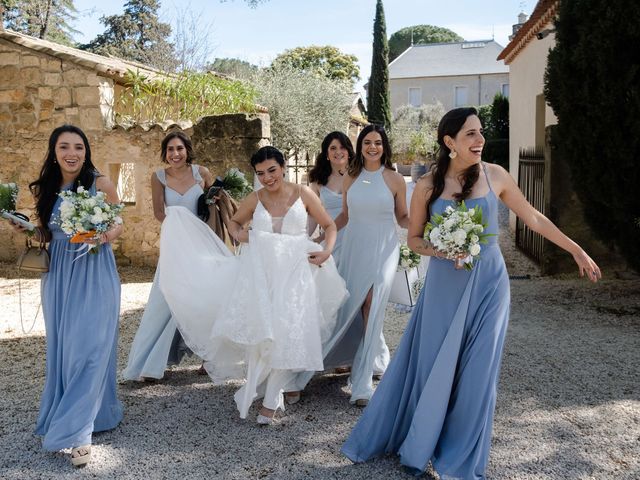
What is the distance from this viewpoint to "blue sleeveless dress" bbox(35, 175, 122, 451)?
12.3 feet

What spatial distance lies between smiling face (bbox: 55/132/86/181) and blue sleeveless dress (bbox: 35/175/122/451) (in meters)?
0.17

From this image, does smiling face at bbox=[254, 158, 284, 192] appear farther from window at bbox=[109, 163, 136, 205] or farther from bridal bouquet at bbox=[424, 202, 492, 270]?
window at bbox=[109, 163, 136, 205]

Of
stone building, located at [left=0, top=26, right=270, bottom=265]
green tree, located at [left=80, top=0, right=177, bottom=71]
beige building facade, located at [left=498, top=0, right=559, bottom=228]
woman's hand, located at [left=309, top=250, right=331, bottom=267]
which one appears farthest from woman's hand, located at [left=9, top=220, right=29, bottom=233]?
green tree, located at [left=80, top=0, right=177, bottom=71]

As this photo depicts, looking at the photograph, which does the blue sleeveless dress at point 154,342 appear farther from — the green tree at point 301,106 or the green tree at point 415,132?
the green tree at point 415,132

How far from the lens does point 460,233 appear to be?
3.15 metres

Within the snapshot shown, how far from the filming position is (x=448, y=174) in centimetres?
357

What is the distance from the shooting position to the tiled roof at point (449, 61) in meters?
47.7

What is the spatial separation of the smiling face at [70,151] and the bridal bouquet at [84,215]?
0.21 metres

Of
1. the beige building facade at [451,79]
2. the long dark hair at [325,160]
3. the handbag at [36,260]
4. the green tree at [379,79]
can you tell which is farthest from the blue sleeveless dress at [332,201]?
the beige building facade at [451,79]

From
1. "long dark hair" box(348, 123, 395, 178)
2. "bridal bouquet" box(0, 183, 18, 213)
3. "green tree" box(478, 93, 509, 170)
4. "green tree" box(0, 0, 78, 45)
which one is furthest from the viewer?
"green tree" box(0, 0, 78, 45)

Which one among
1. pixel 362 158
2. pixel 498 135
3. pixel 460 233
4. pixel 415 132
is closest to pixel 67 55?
pixel 362 158

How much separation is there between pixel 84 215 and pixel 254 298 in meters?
1.19

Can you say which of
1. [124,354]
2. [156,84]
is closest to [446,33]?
[156,84]

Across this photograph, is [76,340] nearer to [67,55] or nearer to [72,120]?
[72,120]
